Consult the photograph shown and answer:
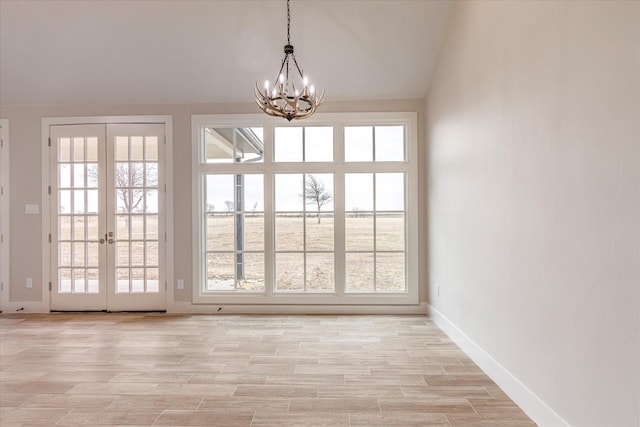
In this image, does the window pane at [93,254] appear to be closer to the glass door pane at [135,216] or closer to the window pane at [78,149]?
the glass door pane at [135,216]

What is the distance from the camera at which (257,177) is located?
461 cm

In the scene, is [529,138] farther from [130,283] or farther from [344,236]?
[130,283]

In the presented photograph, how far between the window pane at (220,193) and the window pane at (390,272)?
6.95 ft

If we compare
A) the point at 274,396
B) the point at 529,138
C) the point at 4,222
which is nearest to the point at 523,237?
the point at 529,138

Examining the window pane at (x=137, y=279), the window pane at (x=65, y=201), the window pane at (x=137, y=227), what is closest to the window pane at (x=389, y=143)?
the window pane at (x=137, y=227)

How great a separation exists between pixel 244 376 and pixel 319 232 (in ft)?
7.19

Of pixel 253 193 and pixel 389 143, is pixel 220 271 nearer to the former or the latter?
pixel 253 193

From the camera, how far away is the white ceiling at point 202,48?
358 centimetres

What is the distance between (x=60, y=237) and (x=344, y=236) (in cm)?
380

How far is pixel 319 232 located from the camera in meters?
4.58

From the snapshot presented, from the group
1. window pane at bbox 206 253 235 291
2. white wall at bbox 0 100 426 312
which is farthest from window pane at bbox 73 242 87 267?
window pane at bbox 206 253 235 291

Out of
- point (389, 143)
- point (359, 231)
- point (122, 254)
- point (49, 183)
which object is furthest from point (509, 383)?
point (49, 183)

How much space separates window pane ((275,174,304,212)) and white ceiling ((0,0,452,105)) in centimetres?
115

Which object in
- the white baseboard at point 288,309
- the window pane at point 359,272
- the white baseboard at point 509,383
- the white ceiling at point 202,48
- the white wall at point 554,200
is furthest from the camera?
the window pane at point 359,272
